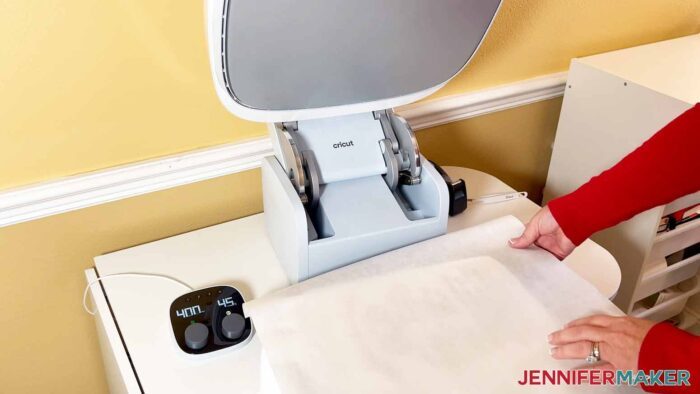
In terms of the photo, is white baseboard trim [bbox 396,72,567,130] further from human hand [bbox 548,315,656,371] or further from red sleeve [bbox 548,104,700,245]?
human hand [bbox 548,315,656,371]

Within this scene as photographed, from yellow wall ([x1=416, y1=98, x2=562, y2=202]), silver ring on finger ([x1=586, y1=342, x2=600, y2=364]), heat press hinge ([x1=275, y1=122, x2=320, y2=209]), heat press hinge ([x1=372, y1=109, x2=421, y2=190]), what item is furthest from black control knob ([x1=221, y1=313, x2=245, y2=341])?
yellow wall ([x1=416, y1=98, x2=562, y2=202])

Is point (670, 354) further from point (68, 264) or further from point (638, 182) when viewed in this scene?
point (68, 264)

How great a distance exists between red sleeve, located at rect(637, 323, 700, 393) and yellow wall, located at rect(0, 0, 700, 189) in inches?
24.7

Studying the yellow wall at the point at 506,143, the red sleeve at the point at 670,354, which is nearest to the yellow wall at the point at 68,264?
the yellow wall at the point at 506,143

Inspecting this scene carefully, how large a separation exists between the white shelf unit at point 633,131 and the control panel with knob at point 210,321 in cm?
72

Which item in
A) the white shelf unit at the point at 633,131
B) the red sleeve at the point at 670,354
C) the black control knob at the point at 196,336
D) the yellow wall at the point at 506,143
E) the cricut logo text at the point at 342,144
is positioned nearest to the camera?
the red sleeve at the point at 670,354

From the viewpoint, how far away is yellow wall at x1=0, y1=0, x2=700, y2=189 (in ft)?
2.49

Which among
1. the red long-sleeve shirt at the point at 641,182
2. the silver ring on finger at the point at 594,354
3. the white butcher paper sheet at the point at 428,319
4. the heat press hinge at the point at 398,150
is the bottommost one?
the silver ring on finger at the point at 594,354

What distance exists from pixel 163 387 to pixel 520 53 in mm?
857

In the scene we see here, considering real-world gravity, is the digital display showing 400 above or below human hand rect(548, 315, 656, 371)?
above

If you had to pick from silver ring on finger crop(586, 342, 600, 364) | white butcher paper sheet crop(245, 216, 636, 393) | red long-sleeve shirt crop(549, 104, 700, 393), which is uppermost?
red long-sleeve shirt crop(549, 104, 700, 393)

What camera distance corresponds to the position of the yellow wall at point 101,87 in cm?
76

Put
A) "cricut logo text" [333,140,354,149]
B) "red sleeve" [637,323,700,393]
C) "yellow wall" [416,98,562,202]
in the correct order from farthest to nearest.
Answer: "yellow wall" [416,98,562,202] < "cricut logo text" [333,140,354,149] < "red sleeve" [637,323,700,393]

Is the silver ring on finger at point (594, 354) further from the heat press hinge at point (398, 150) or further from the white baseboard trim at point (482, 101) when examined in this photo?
the white baseboard trim at point (482, 101)
